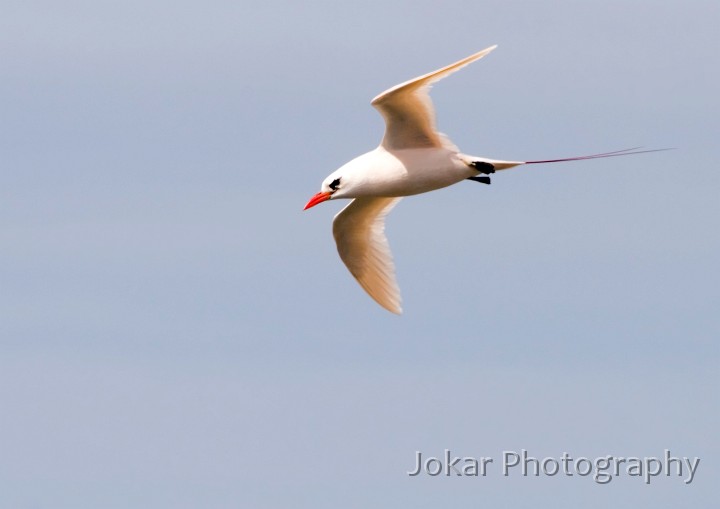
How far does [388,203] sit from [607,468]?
9.93 metres

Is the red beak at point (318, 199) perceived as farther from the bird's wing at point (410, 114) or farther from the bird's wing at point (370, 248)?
the bird's wing at point (370, 248)

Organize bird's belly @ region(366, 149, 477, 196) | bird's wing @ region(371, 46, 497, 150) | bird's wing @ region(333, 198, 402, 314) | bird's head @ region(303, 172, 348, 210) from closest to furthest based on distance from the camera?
bird's wing @ region(371, 46, 497, 150), bird's belly @ region(366, 149, 477, 196), bird's head @ region(303, 172, 348, 210), bird's wing @ region(333, 198, 402, 314)

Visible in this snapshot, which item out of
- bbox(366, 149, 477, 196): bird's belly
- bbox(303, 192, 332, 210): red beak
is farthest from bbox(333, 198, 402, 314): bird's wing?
bbox(366, 149, 477, 196): bird's belly

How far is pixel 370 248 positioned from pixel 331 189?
4.62m

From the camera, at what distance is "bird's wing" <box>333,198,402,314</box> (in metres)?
39.6

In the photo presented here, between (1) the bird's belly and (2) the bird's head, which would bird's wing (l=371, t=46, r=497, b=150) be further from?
(2) the bird's head

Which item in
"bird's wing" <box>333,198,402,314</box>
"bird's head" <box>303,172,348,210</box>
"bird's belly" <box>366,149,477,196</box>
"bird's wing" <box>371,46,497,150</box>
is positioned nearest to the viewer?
"bird's wing" <box>371,46,497,150</box>

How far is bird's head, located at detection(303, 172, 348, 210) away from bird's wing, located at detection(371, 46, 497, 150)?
1196 mm

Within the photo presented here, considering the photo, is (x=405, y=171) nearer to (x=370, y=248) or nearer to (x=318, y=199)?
(x=318, y=199)

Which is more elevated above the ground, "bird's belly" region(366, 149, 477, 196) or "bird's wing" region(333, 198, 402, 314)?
"bird's belly" region(366, 149, 477, 196)

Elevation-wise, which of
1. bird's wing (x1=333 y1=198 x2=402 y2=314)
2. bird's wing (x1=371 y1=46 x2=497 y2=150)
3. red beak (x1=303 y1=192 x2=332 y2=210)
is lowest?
bird's wing (x1=333 y1=198 x2=402 y2=314)

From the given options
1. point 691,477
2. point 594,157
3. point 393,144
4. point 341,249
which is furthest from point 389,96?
point 691,477

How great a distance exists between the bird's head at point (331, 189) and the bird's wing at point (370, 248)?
11.9 feet

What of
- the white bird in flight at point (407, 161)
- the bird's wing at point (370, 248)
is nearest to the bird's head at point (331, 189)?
the white bird in flight at point (407, 161)
